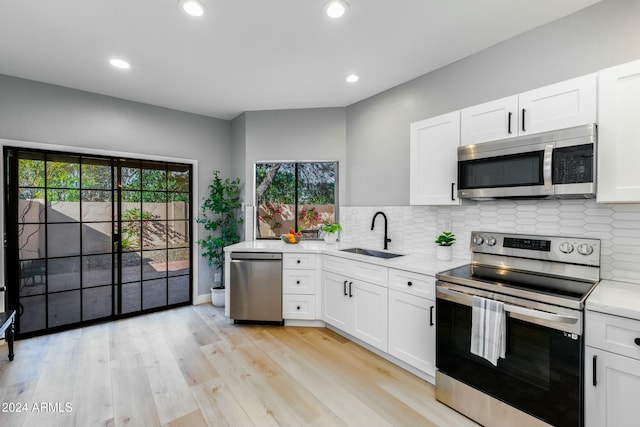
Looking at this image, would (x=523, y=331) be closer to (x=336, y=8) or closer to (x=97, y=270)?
(x=336, y=8)

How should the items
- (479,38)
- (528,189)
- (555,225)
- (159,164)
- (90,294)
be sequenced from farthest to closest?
(159,164) < (90,294) < (479,38) < (555,225) < (528,189)

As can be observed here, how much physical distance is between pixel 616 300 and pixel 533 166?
893mm

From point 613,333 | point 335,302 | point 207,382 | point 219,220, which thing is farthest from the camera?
point 219,220

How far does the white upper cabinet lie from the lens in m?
1.73

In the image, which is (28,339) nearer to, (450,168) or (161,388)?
(161,388)

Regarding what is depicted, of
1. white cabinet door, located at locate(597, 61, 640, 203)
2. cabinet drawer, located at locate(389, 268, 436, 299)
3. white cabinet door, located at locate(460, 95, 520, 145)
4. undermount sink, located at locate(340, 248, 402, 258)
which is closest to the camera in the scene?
white cabinet door, located at locate(597, 61, 640, 203)

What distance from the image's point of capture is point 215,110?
4.04 metres

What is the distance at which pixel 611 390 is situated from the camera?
137 cm

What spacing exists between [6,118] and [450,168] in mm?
4387

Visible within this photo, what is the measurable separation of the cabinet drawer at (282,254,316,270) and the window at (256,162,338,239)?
791 millimetres

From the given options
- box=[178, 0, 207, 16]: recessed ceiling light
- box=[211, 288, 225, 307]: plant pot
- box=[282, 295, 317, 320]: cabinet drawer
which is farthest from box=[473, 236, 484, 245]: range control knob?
box=[211, 288, 225, 307]: plant pot

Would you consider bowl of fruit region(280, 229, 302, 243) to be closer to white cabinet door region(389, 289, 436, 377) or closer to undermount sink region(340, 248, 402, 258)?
undermount sink region(340, 248, 402, 258)

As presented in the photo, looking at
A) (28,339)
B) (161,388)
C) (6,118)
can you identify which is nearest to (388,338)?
(161,388)

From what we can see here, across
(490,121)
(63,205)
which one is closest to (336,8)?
(490,121)
